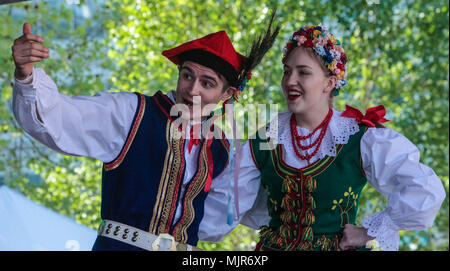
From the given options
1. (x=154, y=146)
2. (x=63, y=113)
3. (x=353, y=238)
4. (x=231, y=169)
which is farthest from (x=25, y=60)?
(x=353, y=238)

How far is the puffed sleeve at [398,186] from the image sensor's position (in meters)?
1.67

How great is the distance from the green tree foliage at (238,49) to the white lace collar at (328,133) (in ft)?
5.24

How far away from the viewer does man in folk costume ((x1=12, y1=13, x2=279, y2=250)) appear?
1.70 metres

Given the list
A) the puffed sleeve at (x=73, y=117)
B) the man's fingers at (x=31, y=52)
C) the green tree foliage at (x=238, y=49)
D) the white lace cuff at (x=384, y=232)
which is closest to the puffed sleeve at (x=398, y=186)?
the white lace cuff at (x=384, y=232)

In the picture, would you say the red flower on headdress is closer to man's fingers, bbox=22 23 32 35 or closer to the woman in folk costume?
the woman in folk costume

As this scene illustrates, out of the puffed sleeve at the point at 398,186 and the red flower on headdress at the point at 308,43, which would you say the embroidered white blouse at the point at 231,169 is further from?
the red flower on headdress at the point at 308,43

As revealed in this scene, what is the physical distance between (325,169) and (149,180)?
2.00 ft

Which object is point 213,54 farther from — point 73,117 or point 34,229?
point 34,229

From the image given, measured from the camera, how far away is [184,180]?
1.82 m

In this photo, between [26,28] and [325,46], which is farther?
[325,46]

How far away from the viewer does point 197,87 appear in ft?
5.95

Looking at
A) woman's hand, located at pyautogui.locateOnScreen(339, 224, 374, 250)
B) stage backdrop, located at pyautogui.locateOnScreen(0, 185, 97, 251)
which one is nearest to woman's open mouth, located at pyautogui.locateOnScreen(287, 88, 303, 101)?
woman's hand, located at pyautogui.locateOnScreen(339, 224, 374, 250)
